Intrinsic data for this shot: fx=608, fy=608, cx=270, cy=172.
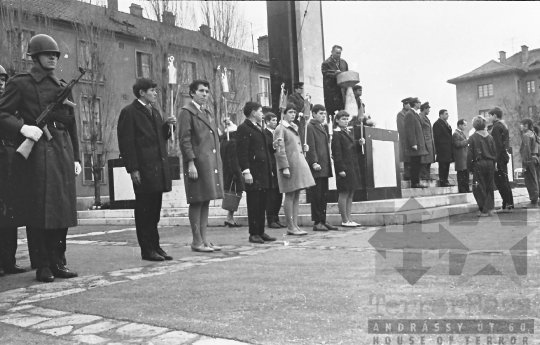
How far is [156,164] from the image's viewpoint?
6.89 m

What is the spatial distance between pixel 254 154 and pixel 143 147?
2.03 m

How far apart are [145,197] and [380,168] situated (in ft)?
22.6

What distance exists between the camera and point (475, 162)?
12.3 m

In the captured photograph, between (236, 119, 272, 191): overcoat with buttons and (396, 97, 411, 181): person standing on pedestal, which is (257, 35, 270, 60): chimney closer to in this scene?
(396, 97, 411, 181): person standing on pedestal

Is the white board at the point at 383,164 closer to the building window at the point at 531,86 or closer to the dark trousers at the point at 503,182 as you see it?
the dark trousers at the point at 503,182

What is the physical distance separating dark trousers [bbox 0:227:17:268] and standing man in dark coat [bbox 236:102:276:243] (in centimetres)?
303

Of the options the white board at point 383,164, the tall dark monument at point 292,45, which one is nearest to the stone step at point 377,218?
the white board at point 383,164

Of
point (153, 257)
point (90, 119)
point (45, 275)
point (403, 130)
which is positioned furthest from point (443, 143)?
point (90, 119)

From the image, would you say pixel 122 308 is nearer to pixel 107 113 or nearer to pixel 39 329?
pixel 39 329

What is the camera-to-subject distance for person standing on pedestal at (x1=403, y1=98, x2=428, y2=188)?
1515 centimetres

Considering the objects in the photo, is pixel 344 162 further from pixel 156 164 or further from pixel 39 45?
pixel 39 45

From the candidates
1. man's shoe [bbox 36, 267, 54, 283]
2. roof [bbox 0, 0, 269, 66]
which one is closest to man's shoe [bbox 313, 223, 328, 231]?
man's shoe [bbox 36, 267, 54, 283]

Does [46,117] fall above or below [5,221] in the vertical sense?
above

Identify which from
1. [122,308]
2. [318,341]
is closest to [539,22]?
[318,341]
